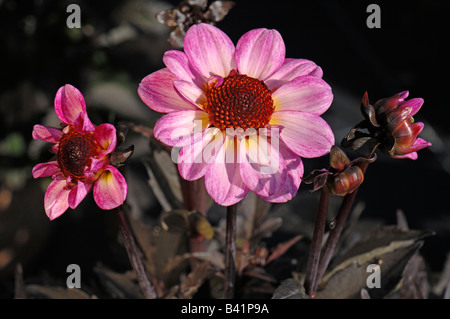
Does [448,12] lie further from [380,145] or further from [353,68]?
[380,145]

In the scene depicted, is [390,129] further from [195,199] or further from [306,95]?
[195,199]

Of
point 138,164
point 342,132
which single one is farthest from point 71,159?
point 342,132

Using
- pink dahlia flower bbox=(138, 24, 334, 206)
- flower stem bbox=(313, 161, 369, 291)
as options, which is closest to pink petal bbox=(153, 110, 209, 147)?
pink dahlia flower bbox=(138, 24, 334, 206)

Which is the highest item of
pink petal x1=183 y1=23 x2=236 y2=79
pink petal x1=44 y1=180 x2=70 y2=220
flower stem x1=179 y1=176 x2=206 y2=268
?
pink petal x1=183 y1=23 x2=236 y2=79

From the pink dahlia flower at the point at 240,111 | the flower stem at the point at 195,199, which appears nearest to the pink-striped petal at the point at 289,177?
the pink dahlia flower at the point at 240,111

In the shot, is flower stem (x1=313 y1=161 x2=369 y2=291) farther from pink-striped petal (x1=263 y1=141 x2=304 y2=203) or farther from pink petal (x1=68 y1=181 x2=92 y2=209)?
pink petal (x1=68 y1=181 x2=92 y2=209)
